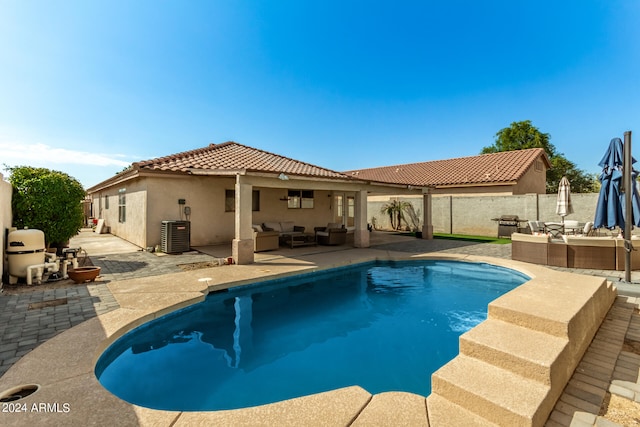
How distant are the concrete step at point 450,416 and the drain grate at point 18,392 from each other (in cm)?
381

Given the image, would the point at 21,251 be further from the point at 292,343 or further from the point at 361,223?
the point at 361,223

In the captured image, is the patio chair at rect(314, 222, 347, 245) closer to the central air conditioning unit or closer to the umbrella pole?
the central air conditioning unit

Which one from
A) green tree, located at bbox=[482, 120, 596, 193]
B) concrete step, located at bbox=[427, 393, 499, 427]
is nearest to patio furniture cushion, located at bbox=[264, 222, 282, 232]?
concrete step, located at bbox=[427, 393, 499, 427]

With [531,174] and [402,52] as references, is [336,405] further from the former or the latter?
[531,174]

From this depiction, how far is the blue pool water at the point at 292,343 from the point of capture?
3.78m

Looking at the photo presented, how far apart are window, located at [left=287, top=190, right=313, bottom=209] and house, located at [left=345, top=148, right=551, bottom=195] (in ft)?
21.5

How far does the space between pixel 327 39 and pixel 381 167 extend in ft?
61.0

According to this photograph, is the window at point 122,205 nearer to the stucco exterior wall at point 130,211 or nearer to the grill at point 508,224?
the stucco exterior wall at point 130,211

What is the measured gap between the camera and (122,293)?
20.1ft

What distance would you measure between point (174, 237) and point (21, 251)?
15.0 feet

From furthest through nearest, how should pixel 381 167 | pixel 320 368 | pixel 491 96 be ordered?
pixel 381 167 → pixel 491 96 → pixel 320 368

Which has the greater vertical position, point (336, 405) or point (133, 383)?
point (336, 405)

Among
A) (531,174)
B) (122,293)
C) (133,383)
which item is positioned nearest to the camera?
(133,383)

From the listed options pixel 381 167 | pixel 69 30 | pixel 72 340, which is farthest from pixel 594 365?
pixel 381 167
